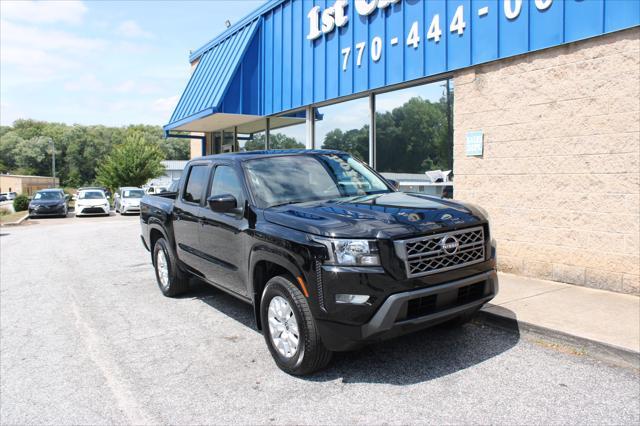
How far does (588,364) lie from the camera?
4.10 meters

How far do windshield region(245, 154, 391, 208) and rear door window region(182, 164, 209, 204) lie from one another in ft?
3.23

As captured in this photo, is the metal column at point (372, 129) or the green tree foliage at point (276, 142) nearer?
the metal column at point (372, 129)

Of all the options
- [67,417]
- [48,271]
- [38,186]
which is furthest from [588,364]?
[38,186]

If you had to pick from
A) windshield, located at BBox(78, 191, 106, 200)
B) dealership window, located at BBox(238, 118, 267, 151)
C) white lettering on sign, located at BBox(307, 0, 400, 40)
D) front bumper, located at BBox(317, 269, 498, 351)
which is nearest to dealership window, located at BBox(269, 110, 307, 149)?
dealership window, located at BBox(238, 118, 267, 151)

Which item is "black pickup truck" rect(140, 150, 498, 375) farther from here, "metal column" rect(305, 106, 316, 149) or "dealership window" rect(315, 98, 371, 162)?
"metal column" rect(305, 106, 316, 149)

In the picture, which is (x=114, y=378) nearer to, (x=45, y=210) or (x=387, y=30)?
(x=387, y=30)

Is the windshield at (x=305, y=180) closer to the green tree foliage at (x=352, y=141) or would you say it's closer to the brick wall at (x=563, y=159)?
the brick wall at (x=563, y=159)

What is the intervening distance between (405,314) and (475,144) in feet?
15.2

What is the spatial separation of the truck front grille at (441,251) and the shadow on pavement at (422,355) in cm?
87

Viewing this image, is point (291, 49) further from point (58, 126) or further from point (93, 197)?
point (58, 126)

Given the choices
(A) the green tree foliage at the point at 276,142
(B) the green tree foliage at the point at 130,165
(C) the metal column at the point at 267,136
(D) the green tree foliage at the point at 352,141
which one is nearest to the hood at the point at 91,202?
(A) the green tree foliage at the point at 276,142

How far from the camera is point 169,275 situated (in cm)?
658

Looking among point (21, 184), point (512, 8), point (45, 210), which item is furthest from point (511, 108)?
point (21, 184)

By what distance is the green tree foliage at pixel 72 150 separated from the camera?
93.1 metres
